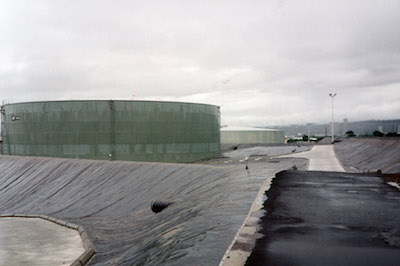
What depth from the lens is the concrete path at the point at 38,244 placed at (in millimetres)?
12497

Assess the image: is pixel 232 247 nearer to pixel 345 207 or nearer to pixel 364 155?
pixel 345 207

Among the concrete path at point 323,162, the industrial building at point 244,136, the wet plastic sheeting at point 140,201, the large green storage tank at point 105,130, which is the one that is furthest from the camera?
the industrial building at point 244,136

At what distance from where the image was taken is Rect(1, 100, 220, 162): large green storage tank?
41.4m

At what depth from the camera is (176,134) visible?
44.1 m

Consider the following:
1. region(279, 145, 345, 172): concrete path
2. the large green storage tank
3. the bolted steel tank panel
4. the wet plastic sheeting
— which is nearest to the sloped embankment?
region(279, 145, 345, 172): concrete path

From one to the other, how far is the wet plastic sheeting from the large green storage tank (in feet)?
29.3

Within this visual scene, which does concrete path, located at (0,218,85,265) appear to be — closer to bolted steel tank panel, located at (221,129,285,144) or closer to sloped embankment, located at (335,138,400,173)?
sloped embankment, located at (335,138,400,173)

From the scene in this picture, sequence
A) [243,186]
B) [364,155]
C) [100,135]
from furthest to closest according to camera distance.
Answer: [100,135] < [364,155] < [243,186]

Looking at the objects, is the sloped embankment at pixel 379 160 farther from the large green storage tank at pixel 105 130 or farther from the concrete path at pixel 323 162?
the large green storage tank at pixel 105 130

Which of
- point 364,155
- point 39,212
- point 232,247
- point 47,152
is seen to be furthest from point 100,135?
point 232,247

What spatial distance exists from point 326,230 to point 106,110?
3628 centimetres

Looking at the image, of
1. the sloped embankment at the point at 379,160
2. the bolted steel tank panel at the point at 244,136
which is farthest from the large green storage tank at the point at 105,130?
the bolted steel tank panel at the point at 244,136

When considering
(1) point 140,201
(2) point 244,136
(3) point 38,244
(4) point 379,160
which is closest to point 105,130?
(1) point 140,201

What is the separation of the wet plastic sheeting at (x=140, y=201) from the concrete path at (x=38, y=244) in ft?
3.26
